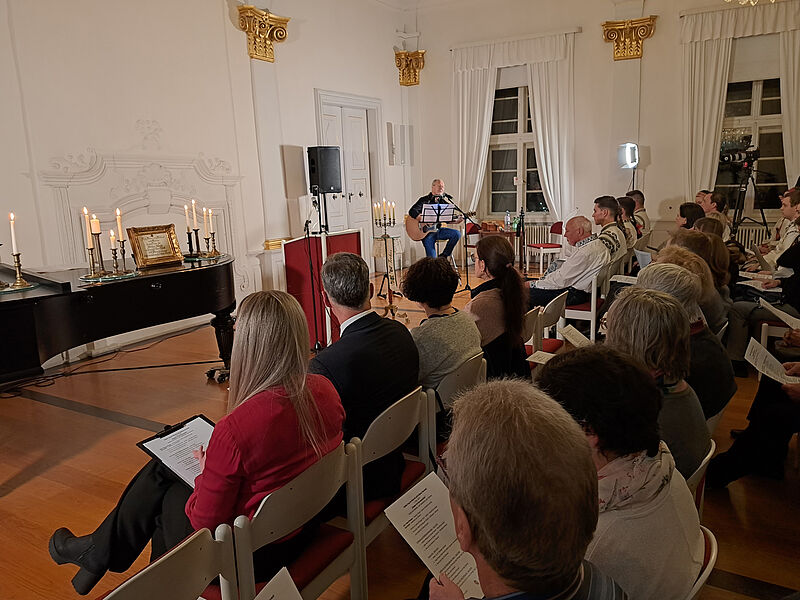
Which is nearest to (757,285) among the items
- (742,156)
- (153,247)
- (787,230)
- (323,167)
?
(787,230)

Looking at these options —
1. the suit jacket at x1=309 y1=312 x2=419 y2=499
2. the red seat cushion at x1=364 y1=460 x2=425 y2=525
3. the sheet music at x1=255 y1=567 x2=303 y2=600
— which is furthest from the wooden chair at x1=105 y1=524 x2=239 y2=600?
the suit jacket at x1=309 y1=312 x2=419 y2=499

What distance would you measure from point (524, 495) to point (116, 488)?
2.82m

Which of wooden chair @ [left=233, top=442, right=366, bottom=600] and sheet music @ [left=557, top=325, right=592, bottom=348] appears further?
sheet music @ [left=557, top=325, right=592, bottom=348]

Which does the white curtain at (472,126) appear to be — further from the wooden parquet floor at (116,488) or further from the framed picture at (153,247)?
the framed picture at (153,247)

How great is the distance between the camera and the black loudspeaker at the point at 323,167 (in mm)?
7031

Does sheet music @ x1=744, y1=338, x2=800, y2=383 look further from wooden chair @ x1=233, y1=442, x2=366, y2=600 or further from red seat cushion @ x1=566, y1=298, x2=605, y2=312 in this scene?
red seat cushion @ x1=566, y1=298, x2=605, y2=312

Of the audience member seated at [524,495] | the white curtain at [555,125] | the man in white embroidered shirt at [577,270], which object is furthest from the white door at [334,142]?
the audience member seated at [524,495]

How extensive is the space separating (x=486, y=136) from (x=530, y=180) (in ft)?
3.27

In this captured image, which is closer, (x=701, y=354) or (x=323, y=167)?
(x=701, y=354)

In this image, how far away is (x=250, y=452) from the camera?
155 cm

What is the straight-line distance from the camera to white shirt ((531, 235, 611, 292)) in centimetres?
475

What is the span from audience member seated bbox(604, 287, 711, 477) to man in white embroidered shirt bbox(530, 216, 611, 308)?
2.95 meters

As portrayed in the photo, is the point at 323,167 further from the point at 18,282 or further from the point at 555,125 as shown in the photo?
the point at 18,282

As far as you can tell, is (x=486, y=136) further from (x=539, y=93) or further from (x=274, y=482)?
(x=274, y=482)
